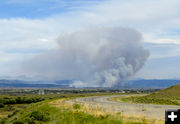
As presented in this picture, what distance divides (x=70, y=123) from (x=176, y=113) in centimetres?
1335

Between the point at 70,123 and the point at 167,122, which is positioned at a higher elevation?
the point at 167,122

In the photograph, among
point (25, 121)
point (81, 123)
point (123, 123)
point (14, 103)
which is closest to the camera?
point (123, 123)

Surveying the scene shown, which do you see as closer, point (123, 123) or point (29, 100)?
point (123, 123)

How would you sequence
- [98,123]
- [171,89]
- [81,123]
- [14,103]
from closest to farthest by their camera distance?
[98,123] < [81,123] < [14,103] < [171,89]

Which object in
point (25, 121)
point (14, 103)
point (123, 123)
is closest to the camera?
point (123, 123)

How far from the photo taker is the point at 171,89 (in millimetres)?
106250

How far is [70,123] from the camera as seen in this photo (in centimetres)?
2103

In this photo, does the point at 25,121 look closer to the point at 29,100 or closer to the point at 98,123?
the point at 98,123

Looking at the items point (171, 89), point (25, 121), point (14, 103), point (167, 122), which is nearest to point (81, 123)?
point (25, 121)

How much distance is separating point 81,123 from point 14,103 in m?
76.5

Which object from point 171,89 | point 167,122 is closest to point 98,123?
point 167,122

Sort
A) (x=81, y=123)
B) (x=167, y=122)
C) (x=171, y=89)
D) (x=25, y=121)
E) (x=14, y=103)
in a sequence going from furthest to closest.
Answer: (x=171, y=89)
(x=14, y=103)
(x=25, y=121)
(x=81, y=123)
(x=167, y=122)

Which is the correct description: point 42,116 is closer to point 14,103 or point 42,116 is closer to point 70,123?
point 70,123

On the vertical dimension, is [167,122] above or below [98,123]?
above
